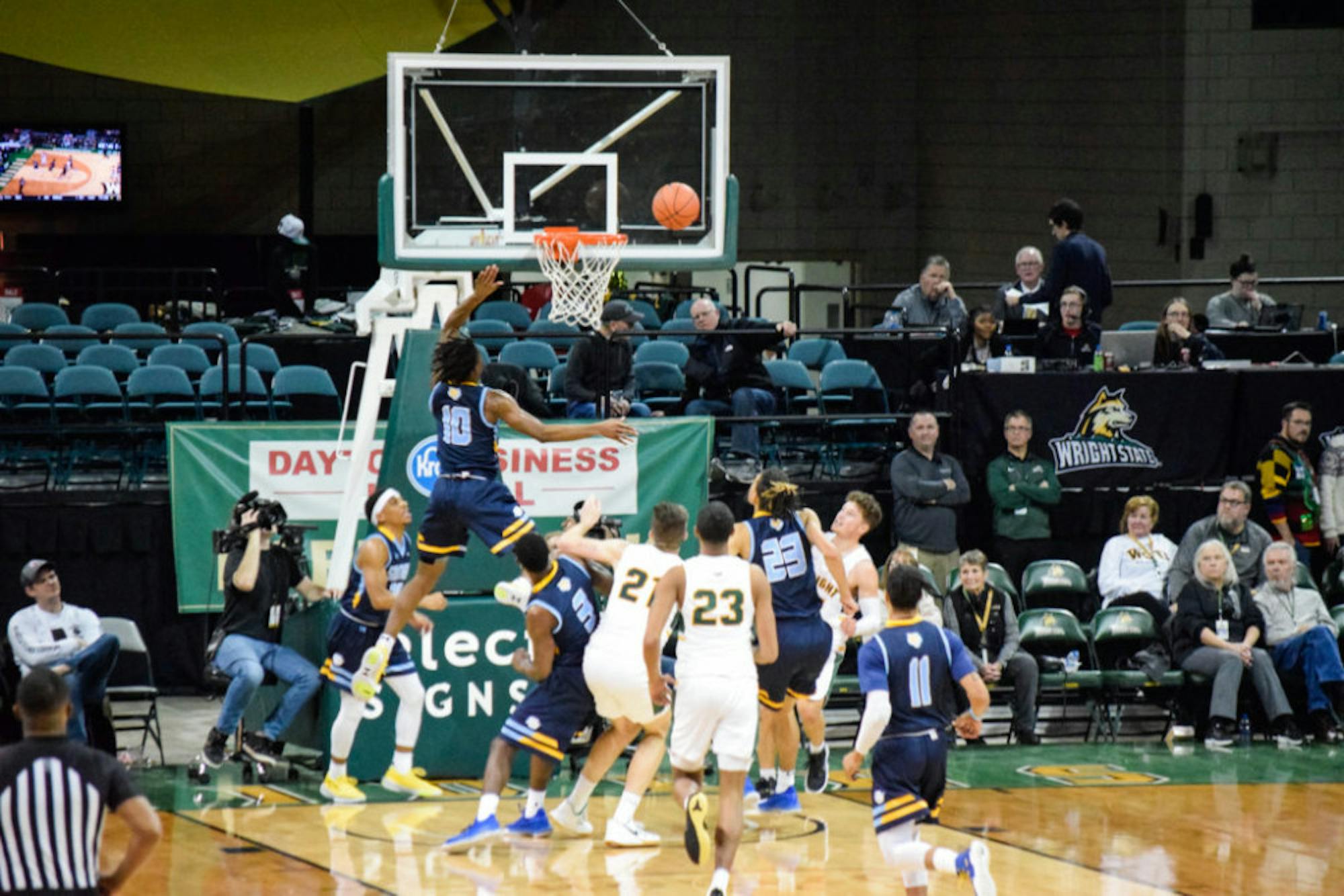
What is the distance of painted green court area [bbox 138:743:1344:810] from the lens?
12008 millimetres

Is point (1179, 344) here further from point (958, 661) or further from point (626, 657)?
point (958, 661)

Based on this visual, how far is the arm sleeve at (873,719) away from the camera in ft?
28.6

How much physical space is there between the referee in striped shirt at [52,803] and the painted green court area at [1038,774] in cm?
511

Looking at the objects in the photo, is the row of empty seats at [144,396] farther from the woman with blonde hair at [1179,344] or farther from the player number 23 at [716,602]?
the woman with blonde hair at [1179,344]

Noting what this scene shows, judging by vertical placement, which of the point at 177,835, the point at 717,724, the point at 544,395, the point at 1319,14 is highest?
the point at 1319,14

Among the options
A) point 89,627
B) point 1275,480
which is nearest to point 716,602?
point 89,627

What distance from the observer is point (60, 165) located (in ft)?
84.5

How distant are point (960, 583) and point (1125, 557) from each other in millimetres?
1792

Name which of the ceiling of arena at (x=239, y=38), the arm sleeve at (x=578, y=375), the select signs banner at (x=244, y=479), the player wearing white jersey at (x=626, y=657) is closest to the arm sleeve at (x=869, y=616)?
the player wearing white jersey at (x=626, y=657)

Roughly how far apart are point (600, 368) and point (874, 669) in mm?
6108

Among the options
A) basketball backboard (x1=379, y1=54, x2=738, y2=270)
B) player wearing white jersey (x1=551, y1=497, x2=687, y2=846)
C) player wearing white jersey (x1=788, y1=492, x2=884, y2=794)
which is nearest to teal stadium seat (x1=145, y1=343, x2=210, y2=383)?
basketball backboard (x1=379, y1=54, x2=738, y2=270)

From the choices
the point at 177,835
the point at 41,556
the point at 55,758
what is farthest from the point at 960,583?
the point at 55,758

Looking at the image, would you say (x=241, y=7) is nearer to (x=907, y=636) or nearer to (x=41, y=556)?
(x=41, y=556)

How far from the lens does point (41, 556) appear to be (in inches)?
575
